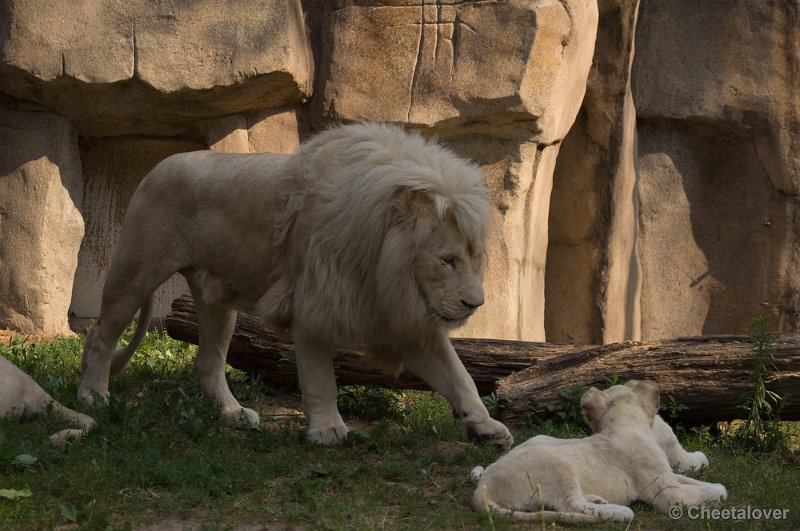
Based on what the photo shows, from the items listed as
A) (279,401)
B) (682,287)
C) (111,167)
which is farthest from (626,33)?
(279,401)

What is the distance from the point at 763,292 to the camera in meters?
12.2

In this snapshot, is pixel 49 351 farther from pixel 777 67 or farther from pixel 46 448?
pixel 777 67

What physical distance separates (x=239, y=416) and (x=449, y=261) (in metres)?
1.86

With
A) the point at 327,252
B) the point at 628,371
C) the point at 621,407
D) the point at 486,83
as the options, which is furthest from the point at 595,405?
the point at 486,83

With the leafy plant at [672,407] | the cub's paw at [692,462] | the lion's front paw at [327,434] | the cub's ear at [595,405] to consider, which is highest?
the cub's ear at [595,405]

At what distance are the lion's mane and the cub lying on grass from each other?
45.0 inches

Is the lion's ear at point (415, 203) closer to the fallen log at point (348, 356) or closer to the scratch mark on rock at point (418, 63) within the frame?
the fallen log at point (348, 356)

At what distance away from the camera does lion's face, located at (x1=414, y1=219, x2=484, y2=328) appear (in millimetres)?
5434

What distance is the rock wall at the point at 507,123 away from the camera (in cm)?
1025

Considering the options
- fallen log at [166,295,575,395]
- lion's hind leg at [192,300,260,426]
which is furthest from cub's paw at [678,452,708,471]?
lion's hind leg at [192,300,260,426]

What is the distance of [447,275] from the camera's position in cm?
545

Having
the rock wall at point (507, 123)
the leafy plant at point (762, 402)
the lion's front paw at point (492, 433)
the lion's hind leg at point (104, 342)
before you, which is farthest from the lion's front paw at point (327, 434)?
the rock wall at point (507, 123)

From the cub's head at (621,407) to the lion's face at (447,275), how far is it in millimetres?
891

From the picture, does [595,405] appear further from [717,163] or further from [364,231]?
[717,163]
